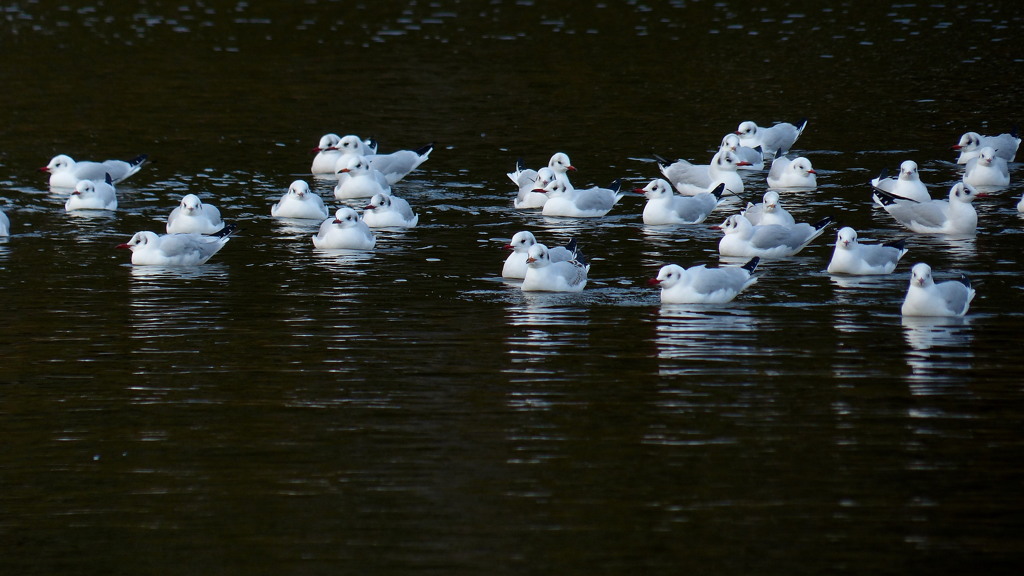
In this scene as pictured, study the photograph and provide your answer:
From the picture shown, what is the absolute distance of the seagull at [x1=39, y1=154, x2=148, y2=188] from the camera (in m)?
24.1

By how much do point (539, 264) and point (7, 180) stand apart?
1146 cm

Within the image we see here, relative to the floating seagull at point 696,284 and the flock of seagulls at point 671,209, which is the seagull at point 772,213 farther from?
the floating seagull at point 696,284

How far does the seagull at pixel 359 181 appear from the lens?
2350 cm

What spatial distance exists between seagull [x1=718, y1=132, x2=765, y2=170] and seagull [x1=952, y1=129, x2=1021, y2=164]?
301cm

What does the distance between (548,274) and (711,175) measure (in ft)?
24.0

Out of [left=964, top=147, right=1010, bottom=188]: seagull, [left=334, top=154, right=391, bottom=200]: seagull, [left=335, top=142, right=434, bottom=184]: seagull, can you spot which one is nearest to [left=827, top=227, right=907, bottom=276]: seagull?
[left=964, top=147, right=1010, bottom=188]: seagull

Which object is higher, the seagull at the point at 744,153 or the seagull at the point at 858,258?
the seagull at the point at 744,153

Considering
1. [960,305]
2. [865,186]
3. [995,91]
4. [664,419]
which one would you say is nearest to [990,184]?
[865,186]

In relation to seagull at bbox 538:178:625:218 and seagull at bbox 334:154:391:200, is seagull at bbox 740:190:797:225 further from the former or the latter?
seagull at bbox 334:154:391:200

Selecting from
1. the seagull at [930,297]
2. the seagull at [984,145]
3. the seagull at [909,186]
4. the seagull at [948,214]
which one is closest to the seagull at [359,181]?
the seagull at [909,186]

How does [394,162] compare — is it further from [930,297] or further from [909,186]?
[930,297]

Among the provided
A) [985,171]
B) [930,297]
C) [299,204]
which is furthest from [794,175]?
[930,297]

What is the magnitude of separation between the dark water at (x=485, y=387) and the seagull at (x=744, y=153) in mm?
778

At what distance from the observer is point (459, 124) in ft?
98.7
